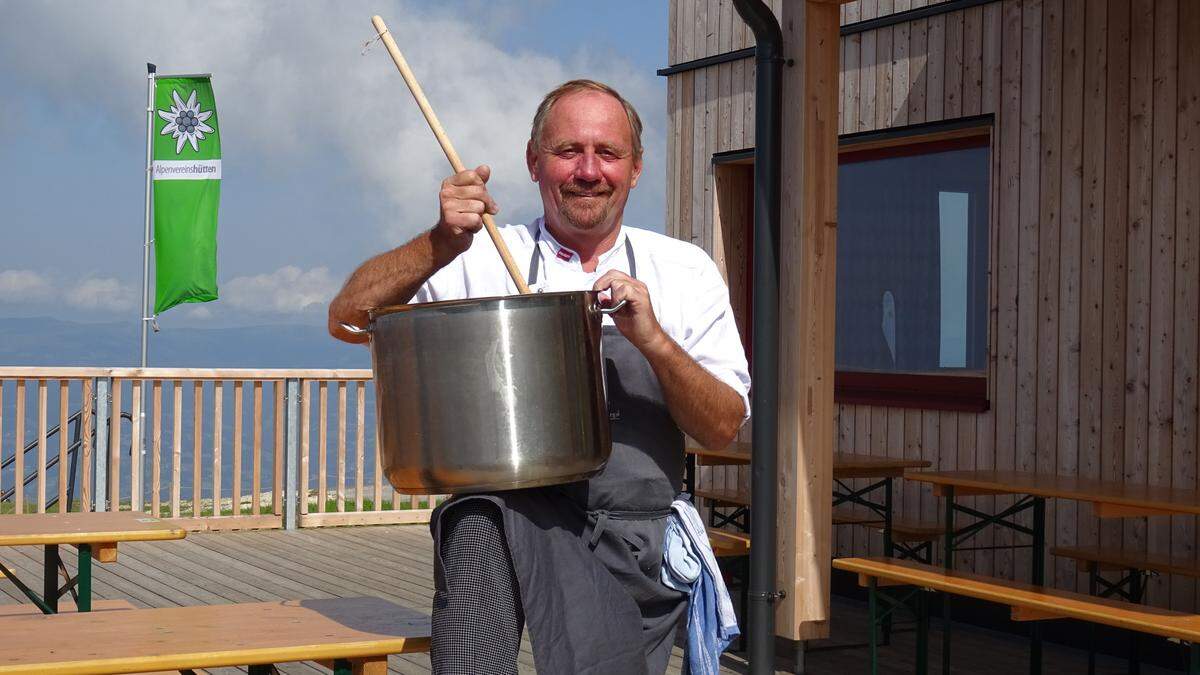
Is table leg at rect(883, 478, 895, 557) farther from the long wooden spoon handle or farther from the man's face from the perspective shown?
the long wooden spoon handle

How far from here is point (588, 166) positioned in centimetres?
224

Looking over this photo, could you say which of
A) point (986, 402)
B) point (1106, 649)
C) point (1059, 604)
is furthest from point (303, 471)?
point (1059, 604)

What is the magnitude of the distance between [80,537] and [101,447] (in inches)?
208

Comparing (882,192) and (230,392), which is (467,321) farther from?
(230,392)

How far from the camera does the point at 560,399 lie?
2.05m

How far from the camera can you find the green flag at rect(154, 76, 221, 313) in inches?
443

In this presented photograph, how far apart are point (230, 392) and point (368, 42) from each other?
7385mm

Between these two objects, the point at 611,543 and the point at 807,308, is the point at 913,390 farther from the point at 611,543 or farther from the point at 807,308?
the point at 611,543

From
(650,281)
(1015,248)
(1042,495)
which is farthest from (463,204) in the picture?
(1015,248)

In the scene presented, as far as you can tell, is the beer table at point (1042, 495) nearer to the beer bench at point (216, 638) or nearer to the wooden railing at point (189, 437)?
the beer bench at point (216, 638)

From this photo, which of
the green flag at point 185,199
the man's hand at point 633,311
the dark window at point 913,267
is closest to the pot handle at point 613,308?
the man's hand at point 633,311

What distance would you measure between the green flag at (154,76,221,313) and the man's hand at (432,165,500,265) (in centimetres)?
965

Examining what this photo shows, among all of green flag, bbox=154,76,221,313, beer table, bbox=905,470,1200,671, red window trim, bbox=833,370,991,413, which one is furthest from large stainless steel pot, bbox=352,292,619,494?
green flag, bbox=154,76,221,313

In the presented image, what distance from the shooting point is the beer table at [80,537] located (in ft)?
12.1
